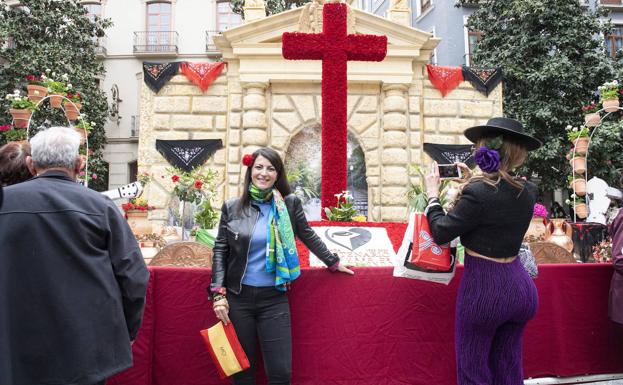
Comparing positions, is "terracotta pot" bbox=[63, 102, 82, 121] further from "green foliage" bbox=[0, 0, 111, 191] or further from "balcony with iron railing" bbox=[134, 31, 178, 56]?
"balcony with iron railing" bbox=[134, 31, 178, 56]

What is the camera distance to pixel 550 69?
13.2 meters

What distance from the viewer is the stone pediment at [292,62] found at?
8852 mm

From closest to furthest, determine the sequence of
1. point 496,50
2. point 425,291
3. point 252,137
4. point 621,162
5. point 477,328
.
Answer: point 477,328
point 425,291
point 252,137
point 621,162
point 496,50

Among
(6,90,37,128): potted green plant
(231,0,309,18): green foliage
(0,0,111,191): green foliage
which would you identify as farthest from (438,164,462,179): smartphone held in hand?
(0,0,111,191): green foliage

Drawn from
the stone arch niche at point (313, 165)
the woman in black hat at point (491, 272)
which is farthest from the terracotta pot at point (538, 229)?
the woman in black hat at point (491, 272)

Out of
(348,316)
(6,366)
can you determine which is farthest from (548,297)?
(6,366)

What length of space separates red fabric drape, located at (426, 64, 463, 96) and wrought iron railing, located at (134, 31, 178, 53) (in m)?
13.8

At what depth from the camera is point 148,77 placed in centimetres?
913

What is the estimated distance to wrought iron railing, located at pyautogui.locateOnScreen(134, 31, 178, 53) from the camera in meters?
19.8

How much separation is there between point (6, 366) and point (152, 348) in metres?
1.06

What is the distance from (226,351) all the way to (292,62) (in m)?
Answer: 7.45

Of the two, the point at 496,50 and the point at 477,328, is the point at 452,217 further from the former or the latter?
the point at 496,50

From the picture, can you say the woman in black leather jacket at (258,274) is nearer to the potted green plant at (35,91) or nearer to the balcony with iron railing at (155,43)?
the potted green plant at (35,91)

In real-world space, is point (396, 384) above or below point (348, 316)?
below
